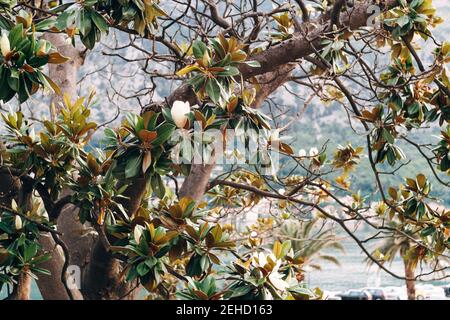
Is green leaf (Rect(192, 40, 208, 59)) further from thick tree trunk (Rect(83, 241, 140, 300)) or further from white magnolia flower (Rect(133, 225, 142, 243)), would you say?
thick tree trunk (Rect(83, 241, 140, 300))

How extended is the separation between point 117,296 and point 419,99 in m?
1.62

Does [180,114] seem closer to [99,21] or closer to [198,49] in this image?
[198,49]

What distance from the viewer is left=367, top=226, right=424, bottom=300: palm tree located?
3545 millimetres

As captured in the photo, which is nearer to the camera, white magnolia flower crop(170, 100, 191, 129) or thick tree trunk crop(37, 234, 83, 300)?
white magnolia flower crop(170, 100, 191, 129)

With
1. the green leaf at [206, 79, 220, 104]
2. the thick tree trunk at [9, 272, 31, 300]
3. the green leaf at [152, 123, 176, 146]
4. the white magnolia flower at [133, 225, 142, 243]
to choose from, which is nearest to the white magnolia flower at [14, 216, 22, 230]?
the thick tree trunk at [9, 272, 31, 300]

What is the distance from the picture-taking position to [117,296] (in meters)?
3.24

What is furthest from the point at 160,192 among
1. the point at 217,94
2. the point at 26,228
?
the point at 26,228

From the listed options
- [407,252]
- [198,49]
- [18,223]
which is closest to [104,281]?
[18,223]

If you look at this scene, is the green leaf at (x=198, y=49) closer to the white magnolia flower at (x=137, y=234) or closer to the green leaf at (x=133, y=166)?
the green leaf at (x=133, y=166)

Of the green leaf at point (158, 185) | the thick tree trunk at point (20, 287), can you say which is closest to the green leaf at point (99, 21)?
the green leaf at point (158, 185)

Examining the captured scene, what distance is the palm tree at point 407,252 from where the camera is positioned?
3.54 meters

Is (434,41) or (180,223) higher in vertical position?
(434,41)
